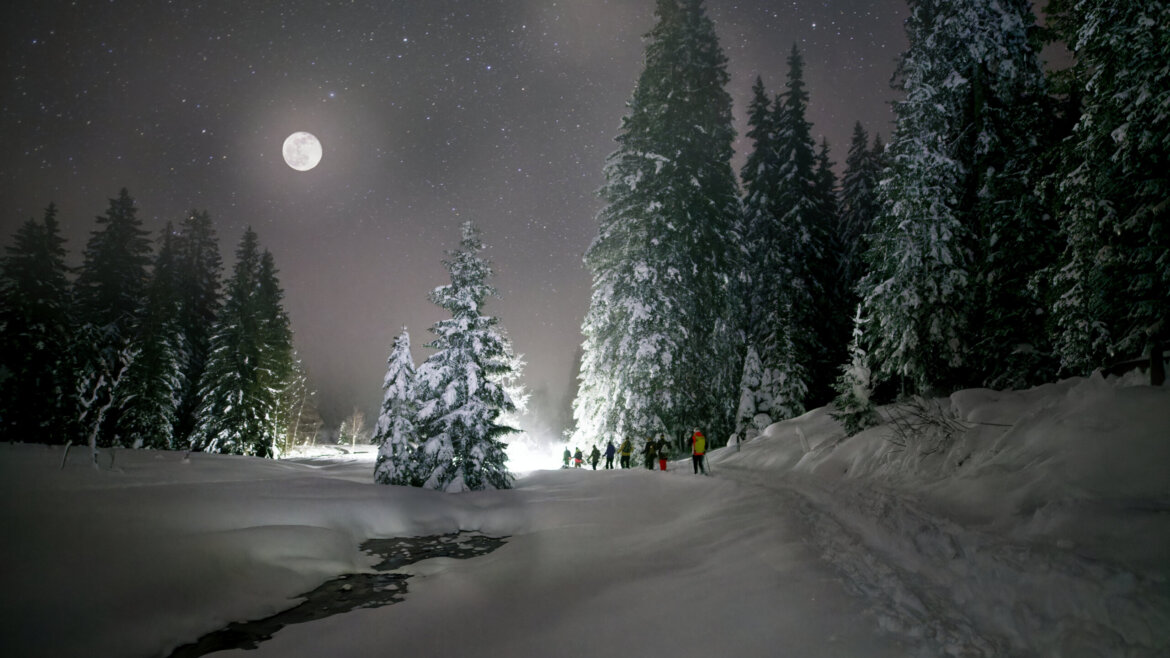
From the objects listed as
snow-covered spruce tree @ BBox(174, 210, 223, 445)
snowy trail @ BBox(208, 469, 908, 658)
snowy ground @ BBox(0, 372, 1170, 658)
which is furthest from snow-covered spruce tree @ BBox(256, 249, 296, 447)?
snowy trail @ BBox(208, 469, 908, 658)

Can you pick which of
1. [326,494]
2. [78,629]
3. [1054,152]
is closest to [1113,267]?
[1054,152]

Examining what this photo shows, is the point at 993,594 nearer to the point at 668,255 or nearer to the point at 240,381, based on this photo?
the point at 668,255

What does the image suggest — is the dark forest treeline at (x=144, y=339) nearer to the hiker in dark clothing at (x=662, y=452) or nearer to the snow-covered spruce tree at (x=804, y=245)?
the hiker in dark clothing at (x=662, y=452)

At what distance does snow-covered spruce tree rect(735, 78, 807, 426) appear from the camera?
80.4ft

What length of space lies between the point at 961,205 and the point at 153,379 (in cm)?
3785

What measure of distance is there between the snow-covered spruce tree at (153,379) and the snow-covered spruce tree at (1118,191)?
1404 inches

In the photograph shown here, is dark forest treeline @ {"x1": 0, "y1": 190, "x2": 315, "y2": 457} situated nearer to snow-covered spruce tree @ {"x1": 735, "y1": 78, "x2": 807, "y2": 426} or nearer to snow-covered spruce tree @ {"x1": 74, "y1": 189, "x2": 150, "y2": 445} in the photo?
snow-covered spruce tree @ {"x1": 74, "y1": 189, "x2": 150, "y2": 445}

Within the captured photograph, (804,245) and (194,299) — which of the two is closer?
(804,245)

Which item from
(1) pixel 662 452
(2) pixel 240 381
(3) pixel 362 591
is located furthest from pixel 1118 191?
(2) pixel 240 381

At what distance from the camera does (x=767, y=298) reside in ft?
85.5

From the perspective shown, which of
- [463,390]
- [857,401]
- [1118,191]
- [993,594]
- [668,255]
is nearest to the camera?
[993,594]

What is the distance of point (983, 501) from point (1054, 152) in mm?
8261

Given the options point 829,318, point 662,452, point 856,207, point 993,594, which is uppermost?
point 856,207

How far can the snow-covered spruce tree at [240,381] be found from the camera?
28.4m
